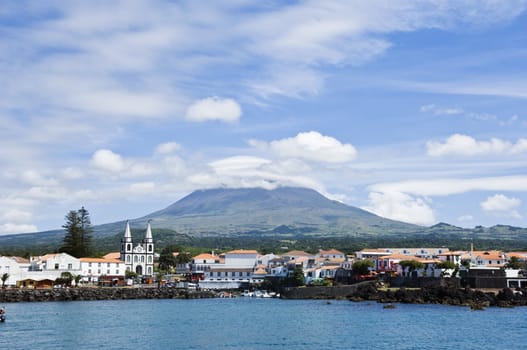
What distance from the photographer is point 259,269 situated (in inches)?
4043

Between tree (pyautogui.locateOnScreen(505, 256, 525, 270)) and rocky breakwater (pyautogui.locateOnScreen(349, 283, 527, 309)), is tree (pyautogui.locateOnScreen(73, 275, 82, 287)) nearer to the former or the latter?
rocky breakwater (pyautogui.locateOnScreen(349, 283, 527, 309))

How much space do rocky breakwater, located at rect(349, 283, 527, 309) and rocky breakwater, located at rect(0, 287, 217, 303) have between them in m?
21.7

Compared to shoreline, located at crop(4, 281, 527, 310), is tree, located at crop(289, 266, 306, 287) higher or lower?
higher

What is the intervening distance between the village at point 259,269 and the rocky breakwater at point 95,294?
7.58 m

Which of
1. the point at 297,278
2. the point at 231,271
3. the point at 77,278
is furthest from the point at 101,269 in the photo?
the point at 297,278

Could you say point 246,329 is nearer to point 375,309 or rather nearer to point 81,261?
point 375,309

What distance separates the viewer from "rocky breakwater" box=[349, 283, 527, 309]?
208 feet

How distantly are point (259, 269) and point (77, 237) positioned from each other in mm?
26375

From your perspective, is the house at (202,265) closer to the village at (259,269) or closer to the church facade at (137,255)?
the village at (259,269)

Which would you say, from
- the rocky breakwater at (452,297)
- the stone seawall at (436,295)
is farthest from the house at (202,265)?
the rocky breakwater at (452,297)

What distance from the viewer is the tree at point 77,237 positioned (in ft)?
337

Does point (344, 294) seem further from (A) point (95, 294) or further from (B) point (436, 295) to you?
(A) point (95, 294)

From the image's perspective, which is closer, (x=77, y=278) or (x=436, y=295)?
(x=436, y=295)

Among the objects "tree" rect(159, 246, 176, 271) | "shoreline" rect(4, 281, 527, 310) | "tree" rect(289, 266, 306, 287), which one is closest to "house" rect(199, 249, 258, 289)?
"shoreline" rect(4, 281, 527, 310)
